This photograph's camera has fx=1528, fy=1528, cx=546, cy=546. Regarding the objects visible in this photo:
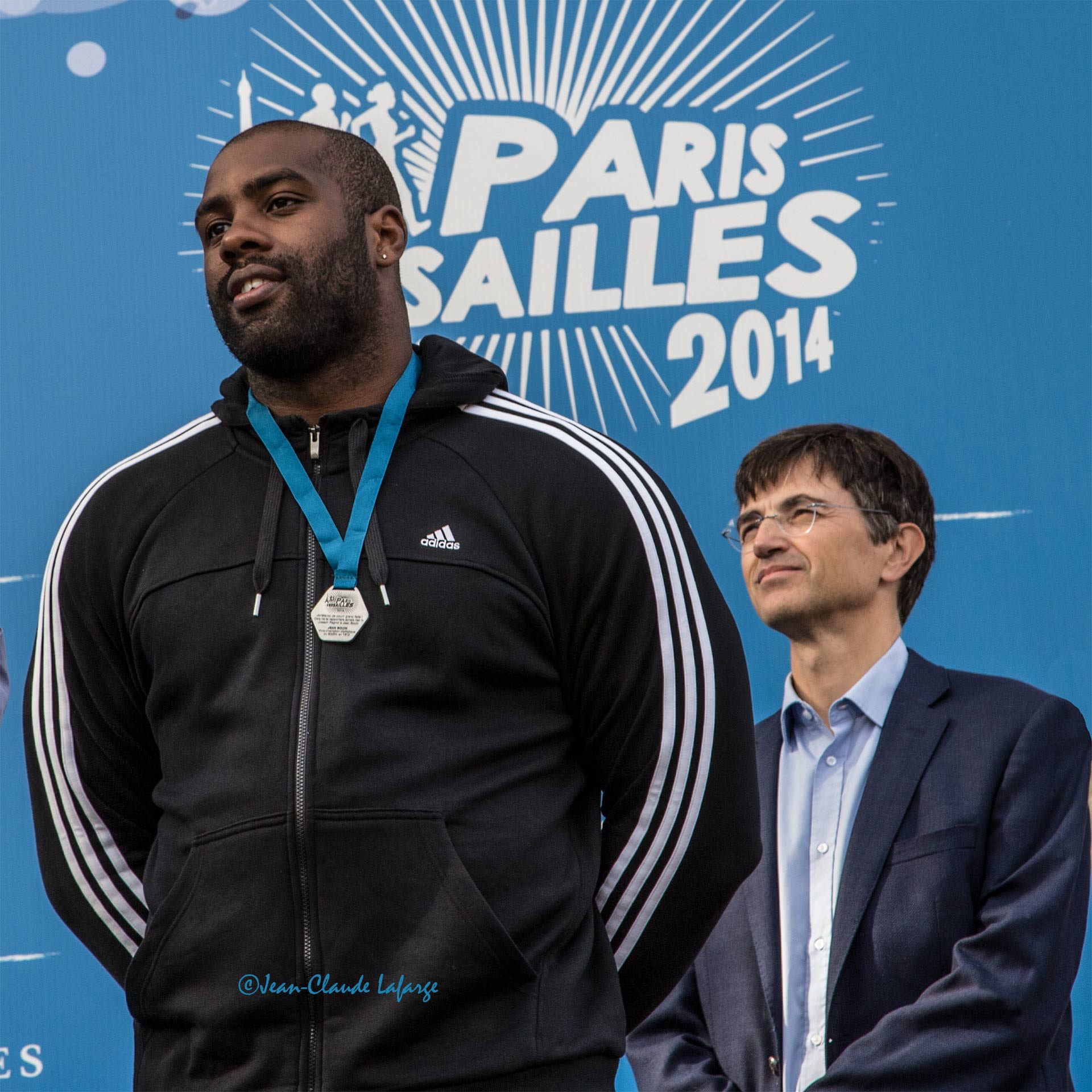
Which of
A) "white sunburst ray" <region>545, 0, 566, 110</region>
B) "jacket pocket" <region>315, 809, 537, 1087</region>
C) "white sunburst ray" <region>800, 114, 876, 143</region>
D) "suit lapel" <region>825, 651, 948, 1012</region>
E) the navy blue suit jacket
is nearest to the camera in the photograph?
"jacket pocket" <region>315, 809, 537, 1087</region>

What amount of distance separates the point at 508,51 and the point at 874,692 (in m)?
1.21

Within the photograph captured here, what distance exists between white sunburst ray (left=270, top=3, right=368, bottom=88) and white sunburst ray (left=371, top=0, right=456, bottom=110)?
0.09 m

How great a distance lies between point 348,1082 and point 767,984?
76 cm

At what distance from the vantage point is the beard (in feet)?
5.27

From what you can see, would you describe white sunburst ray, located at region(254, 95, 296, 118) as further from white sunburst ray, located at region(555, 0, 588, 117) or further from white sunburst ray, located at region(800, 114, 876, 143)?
white sunburst ray, located at region(800, 114, 876, 143)

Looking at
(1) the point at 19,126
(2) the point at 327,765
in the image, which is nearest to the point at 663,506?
(2) the point at 327,765

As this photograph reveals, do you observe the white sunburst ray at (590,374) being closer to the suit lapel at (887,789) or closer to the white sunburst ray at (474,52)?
the white sunburst ray at (474,52)

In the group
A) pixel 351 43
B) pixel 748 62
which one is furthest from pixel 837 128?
pixel 351 43

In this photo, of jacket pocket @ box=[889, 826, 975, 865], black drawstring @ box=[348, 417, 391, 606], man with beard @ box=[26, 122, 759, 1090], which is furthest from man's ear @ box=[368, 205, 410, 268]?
jacket pocket @ box=[889, 826, 975, 865]

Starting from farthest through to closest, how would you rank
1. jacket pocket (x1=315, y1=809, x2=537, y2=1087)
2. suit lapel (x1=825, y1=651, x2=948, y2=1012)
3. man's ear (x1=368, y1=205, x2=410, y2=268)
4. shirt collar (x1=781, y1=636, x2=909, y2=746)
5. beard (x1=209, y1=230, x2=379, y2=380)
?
shirt collar (x1=781, y1=636, x2=909, y2=746) → suit lapel (x1=825, y1=651, x2=948, y2=1012) → man's ear (x1=368, y1=205, x2=410, y2=268) → beard (x1=209, y1=230, x2=379, y2=380) → jacket pocket (x1=315, y1=809, x2=537, y2=1087)

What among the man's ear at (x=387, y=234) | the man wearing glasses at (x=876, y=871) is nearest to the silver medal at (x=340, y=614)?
the man's ear at (x=387, y=234)

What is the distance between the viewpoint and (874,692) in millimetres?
2152

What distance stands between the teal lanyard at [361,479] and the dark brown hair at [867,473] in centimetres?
78

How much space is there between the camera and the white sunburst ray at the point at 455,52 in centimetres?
252
